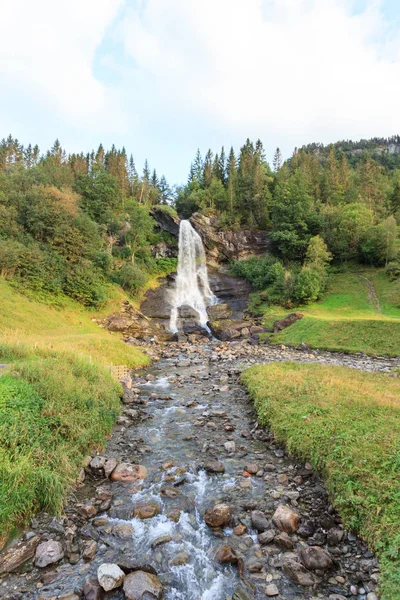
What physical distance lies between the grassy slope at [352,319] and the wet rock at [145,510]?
76.4 ft

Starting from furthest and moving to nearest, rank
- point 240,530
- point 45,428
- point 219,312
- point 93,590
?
point 219,312 → point 45,428 → point 240,530 → point 93,590

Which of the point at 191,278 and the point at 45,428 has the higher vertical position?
the point at 191,278

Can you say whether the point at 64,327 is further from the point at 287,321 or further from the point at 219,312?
the point at 287,321

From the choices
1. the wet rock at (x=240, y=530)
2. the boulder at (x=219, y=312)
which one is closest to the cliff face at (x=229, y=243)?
the boulder at (x=219, y=312)

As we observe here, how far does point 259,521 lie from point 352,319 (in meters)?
28.6

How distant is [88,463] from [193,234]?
52.5 meters

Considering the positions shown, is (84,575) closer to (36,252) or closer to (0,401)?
(0,401)

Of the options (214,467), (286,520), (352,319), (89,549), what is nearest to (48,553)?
(89,549)

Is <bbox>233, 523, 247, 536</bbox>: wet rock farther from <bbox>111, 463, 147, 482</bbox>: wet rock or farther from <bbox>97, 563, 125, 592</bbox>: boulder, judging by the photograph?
<bbox>111, 463, 147, 482</bbox>: wet rock

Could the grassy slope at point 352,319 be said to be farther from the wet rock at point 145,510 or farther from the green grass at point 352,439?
the wet rock at point 145,510

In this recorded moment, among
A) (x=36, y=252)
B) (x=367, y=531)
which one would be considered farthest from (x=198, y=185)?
(x=367, y=531)

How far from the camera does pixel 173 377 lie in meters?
18.7

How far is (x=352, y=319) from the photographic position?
30875 millimetres

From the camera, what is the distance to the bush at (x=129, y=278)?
43094 mm
